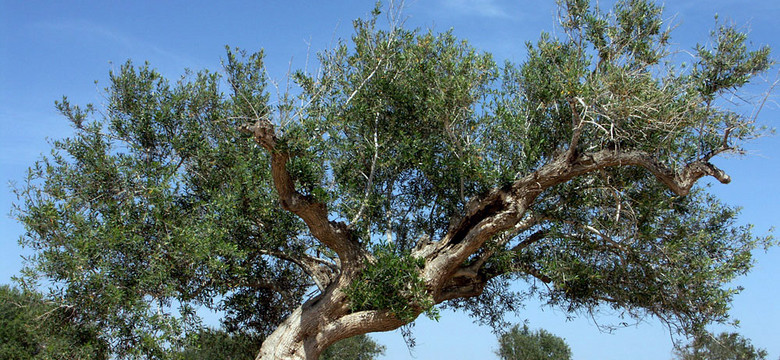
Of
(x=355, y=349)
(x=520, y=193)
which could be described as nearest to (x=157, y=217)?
(x=520, y=193)

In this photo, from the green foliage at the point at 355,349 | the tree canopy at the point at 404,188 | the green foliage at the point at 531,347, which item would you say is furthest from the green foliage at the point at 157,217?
the green foliage at the point at 531,347

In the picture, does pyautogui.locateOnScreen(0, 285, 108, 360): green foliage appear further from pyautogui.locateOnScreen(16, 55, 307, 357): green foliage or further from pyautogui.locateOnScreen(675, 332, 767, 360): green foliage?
pyautogui.locateOnScreen(675, 332, 767, 360): green foliage

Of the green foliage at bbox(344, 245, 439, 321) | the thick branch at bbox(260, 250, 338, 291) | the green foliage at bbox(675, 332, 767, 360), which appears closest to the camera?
the green foliage at bbox(344, 245, 439, 321)

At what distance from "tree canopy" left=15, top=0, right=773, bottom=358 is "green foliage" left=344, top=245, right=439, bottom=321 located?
0.04 m

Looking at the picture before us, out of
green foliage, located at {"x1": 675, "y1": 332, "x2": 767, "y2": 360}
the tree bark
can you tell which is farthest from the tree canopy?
green foliage, located at {"x1": 675, "y1": 332, "x2": 767, "y2": 360}

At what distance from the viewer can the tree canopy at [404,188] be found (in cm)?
1158

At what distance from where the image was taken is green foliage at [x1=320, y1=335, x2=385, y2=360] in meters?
28.8

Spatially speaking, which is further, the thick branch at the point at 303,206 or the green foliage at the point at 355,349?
the green foliage at the point at 355,349

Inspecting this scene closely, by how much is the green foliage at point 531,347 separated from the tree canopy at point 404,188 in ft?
60.0

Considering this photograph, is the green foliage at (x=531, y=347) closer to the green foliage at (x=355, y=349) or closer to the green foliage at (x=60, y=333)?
the green foliage at (x=355, y=349)

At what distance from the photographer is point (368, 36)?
1332cm

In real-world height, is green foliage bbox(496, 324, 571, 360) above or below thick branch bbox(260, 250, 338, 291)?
above

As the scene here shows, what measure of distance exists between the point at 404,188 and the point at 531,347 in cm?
2059

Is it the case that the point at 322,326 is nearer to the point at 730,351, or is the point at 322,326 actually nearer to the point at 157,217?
the point at 157,217
